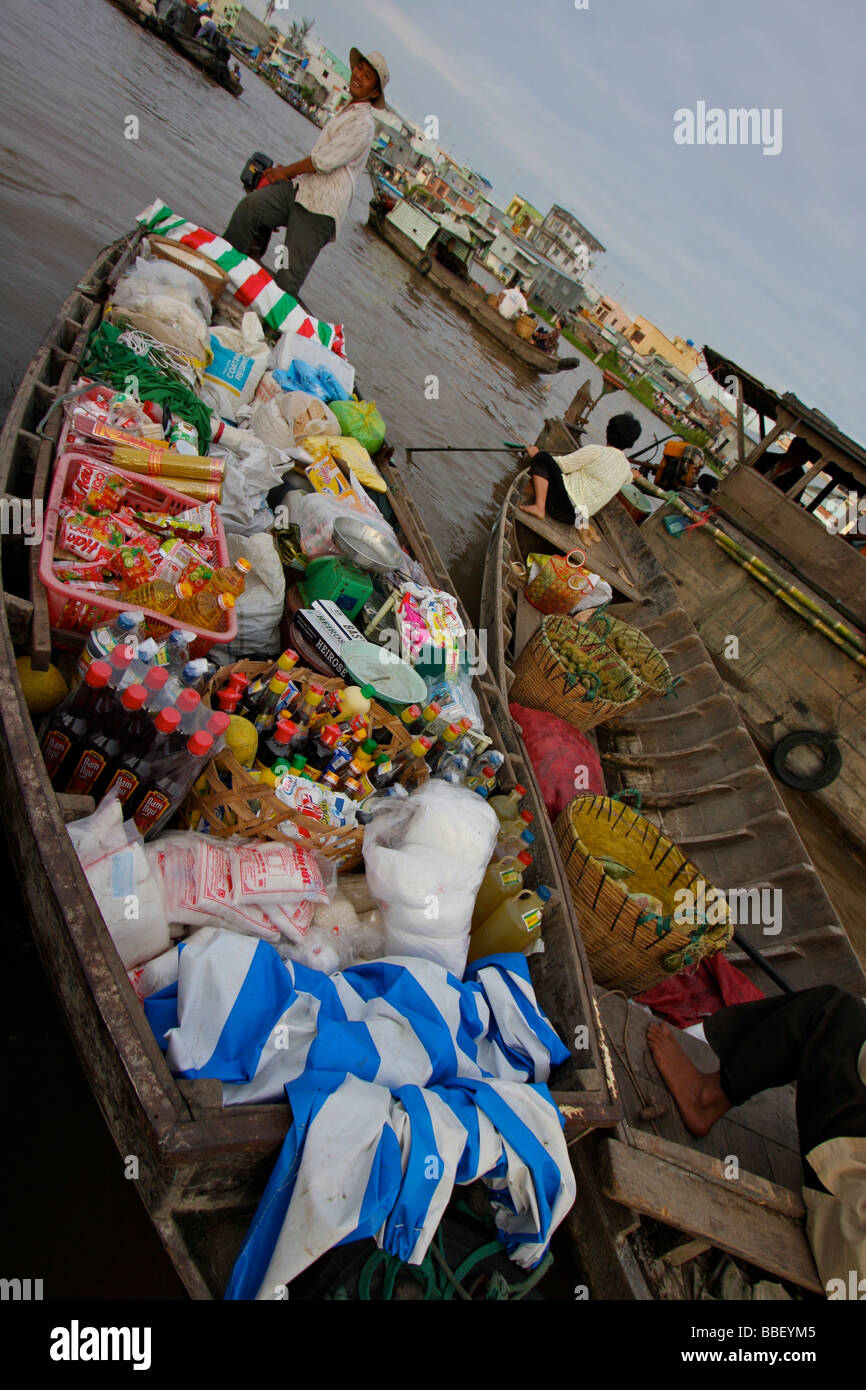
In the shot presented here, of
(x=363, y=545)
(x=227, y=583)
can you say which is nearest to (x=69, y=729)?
(x=227, y=583)

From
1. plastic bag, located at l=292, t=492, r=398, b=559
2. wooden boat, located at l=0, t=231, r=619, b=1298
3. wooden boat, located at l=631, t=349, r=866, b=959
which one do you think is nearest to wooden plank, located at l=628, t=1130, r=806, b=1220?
wooden boat, located at l=0, t=231, r=619, b=1298

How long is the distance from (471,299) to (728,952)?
74.7ft

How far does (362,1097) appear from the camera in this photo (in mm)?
1638

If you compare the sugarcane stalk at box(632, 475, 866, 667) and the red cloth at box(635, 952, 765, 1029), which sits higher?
the sugarcane stalk at box(632, 475, 866, 667)

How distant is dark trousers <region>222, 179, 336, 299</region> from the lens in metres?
5.91

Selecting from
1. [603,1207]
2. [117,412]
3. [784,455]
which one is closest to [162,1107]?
[603,1207]

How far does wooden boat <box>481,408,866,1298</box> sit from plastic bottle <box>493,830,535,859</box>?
0.96 metres

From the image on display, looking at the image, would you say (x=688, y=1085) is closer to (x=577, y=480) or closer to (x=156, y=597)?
(x=156, y=597)

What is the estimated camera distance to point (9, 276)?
6.14m

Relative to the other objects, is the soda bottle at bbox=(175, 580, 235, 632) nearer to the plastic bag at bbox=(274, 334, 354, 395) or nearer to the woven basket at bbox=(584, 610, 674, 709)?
the plastic bag at bbox=(274, 334, 354, 395)
